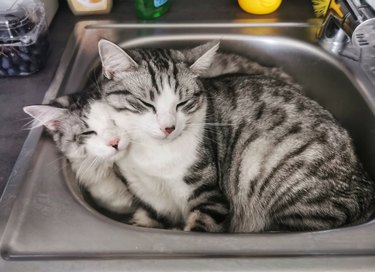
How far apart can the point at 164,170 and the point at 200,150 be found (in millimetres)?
101

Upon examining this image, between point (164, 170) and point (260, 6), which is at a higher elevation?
point (260, 6)

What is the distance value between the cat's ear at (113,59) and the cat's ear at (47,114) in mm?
135

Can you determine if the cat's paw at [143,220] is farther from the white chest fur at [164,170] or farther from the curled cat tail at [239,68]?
the curled cat tail at [239,68]

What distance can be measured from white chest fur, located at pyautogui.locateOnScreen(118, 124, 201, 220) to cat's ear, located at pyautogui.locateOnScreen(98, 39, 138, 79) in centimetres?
18

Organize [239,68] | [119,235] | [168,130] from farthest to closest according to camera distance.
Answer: [239,68], [168,130], [119,235]

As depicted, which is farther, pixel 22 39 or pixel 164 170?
pixel 22 39

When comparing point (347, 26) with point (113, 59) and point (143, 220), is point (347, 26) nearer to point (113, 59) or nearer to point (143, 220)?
point (113, 59)

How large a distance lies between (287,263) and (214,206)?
11.0 inches

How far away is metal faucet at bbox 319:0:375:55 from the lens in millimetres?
899

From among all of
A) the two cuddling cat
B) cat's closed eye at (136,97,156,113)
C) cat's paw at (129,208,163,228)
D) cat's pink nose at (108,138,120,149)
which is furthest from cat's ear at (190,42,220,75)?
cat's paw at (129,208,163,228)

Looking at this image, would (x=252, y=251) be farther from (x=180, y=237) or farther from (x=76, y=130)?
(x=76, y=130)

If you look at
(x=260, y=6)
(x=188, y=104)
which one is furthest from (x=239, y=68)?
(x=188, y=104)

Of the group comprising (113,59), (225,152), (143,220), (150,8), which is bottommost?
(143,220)

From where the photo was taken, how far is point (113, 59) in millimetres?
829
